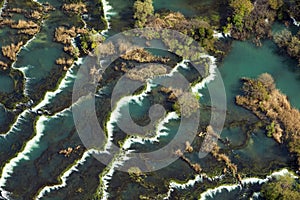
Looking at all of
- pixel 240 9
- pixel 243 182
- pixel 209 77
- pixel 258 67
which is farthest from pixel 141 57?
pixel 243 182

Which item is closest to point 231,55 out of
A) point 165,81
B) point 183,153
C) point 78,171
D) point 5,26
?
point 165,81

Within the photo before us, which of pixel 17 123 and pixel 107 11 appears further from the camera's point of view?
pixel 107 11

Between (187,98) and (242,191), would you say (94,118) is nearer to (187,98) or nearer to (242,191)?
(187,98)

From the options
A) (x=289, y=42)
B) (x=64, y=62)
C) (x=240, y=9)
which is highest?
(x=240, y=9)

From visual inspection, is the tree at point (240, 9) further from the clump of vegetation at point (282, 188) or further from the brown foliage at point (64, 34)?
the clump of vegetation at point (282, 188)

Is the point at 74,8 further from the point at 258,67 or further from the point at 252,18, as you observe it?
the point at 258,67

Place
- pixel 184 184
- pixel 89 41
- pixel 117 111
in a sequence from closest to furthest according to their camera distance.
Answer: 1. pixel 184 184
2. pixel 117 111
3. pixel 89 41
